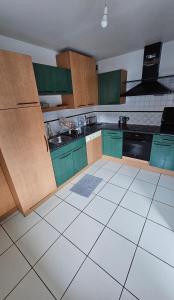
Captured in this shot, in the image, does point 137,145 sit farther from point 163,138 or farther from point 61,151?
point 61,151

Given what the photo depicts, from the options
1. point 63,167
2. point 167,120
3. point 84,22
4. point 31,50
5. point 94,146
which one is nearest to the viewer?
point 84,22

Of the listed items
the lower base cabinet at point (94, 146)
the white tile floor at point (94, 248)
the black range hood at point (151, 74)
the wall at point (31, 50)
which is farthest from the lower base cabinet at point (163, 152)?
the wall at point (31, 50)

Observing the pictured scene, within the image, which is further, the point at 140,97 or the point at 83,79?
the point at 140,97

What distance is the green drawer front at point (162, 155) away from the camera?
98.4 inches

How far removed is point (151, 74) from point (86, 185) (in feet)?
8.46

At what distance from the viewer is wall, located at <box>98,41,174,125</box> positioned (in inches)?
102

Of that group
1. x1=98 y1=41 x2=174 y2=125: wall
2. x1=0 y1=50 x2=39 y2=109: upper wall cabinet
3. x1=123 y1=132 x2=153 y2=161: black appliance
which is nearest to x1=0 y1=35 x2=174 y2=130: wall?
x1=98 y1=41 x2=174 y2=125: wall

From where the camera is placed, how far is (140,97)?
9.87 ft

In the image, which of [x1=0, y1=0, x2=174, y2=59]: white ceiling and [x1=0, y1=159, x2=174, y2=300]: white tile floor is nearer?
[x1=0, y1=159, x2=174, y2=300]: white tile floor

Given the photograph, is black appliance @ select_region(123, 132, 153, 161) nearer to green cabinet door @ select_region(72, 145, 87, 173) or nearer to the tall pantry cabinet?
green cabinet door @ select_region(72, 145, 87, 173)

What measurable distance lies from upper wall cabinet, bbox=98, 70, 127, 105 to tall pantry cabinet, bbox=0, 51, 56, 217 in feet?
6.18

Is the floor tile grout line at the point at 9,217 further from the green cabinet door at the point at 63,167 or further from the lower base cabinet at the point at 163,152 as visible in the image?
the lower base cabinet at the point at 163,152

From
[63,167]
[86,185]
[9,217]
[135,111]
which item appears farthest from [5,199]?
[135,111]

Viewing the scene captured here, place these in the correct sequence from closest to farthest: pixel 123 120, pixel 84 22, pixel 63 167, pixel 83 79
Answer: pixel 84 22 → pixel 63 167 → pixel 83 79 → pixel 123 120
